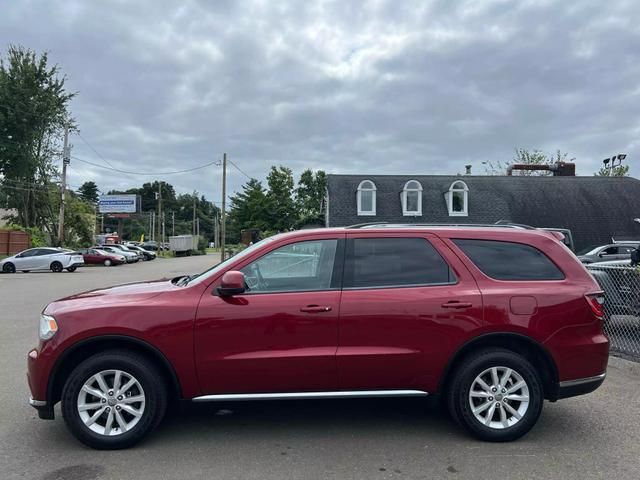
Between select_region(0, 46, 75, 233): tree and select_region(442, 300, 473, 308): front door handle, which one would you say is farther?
select_region(0, 46, 75, 233): tree

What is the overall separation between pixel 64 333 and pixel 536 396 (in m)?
3.82

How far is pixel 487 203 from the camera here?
30031mm

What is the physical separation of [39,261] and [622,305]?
28.9 meters

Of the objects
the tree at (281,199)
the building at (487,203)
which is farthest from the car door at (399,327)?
the tree at (281,199)

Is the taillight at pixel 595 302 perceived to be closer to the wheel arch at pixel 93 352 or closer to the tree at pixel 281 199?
the wheel arch at pixel 93 352

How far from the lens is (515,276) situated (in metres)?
4.41

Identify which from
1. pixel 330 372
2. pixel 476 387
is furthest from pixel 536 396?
pixel 330 372

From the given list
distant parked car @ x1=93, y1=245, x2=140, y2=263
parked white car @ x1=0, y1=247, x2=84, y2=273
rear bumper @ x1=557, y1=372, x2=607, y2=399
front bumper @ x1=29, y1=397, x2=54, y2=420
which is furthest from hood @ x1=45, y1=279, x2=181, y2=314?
distant parked car @ x1=93, y1=245, x2=140, y2=263

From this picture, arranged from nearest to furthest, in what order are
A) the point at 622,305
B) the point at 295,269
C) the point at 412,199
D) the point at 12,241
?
the point at 295,269, the point at 622,305, the point at 412,199, the point at 12,241

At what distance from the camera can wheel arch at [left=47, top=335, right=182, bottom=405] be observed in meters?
4.05

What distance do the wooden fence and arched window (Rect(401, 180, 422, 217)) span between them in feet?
91.8

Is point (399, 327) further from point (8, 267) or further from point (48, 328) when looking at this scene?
point (8, 267)

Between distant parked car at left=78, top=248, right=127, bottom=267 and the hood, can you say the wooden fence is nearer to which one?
distant parked car at left=78, top=248, right=127, bottom=267

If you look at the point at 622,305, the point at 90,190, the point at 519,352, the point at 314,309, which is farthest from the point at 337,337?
the point at 90,190
